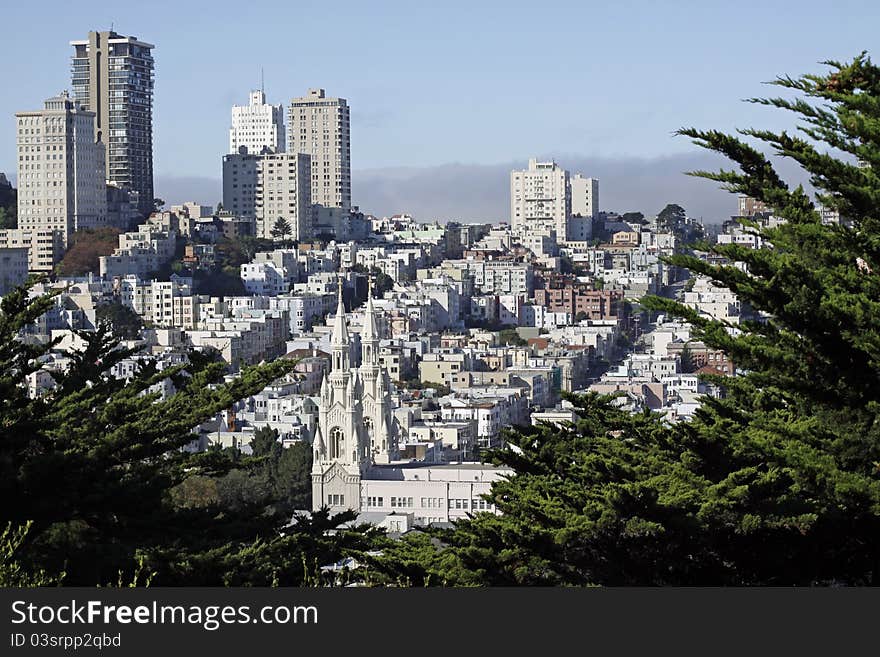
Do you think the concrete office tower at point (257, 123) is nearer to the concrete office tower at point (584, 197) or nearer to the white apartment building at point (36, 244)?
the concrete office tower at point (584, 197)

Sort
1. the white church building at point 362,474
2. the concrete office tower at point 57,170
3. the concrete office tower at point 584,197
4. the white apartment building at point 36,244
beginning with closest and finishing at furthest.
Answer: the white church building at point 362,474
the white apartment building at point 36,244
the concrete office tower at point 57,170
the concrete office tower at point 584,197

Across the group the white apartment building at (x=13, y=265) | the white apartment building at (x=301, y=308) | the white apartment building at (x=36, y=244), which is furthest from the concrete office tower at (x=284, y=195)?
the white apartment building at (x=13, y=265)

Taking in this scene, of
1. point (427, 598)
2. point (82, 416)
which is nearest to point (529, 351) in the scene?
point (82, 416)

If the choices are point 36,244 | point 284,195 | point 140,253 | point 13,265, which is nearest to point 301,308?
point 140,253

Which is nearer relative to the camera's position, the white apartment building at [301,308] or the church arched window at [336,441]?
the church arched window at [336,441]

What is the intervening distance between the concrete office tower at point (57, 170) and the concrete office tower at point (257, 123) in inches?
1432

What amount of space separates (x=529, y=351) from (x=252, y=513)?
49.8m

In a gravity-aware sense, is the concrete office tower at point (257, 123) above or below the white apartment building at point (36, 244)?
above

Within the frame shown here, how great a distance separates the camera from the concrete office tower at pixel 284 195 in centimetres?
8594

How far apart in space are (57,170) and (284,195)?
16.2m

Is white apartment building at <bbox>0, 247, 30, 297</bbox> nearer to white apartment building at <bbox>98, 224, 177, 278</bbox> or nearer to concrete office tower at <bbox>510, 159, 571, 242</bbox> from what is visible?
white apartment building at <bbox>98, 224, 177, 278</bbox>

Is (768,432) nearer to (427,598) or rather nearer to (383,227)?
(427,598)

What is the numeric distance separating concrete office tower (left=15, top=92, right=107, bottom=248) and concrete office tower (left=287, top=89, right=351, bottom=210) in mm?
26399

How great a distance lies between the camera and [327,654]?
15.3 feet
